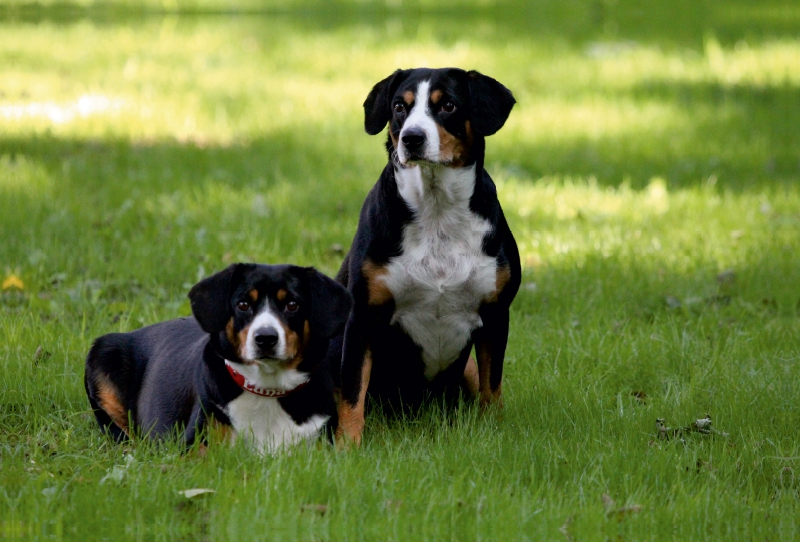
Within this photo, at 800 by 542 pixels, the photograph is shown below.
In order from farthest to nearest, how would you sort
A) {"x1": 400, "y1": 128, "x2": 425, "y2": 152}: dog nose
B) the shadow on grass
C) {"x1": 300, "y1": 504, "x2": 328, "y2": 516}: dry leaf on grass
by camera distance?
the shadow on grass, {"x1": 400, "y1": 128, "x2": 425, "y2": 152}: dog nose, {"x1": 300, "y1": 504, "x2": 328, "y2": 516}: dry leaf on grass

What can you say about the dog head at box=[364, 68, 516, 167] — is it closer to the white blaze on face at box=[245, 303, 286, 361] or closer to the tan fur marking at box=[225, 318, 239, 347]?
the white blaze on face at box=[245, 303, 286, 361]

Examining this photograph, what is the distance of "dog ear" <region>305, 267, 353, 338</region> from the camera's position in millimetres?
3891

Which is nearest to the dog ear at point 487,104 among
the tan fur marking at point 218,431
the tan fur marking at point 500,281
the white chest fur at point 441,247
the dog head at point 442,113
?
the dog head at point 442,113

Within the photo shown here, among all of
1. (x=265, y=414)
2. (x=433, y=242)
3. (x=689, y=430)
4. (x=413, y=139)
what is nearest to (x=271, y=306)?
(x=265, y=414)

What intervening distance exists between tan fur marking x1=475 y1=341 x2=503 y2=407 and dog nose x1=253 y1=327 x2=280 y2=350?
106 centimetres

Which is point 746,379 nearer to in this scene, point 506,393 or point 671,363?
point 671,363

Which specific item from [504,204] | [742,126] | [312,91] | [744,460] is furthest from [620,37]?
[744,460]

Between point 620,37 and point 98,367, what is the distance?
11233 mm

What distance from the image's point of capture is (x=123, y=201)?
752 centimetres

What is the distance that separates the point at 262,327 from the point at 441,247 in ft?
2.92

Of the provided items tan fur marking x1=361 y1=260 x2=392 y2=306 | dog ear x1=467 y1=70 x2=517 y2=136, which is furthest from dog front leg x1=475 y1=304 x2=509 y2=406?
dog ear x1=467 y1=70 x2=517 y2=136

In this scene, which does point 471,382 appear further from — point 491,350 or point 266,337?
point 266,337

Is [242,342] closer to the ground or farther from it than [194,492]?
farther from it

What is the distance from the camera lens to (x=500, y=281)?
4148mm
